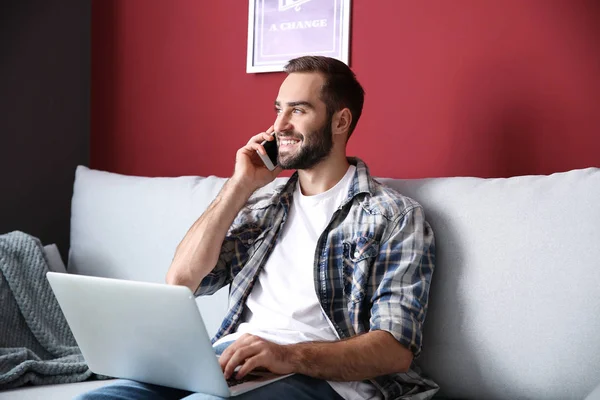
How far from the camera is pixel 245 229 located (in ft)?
6.80

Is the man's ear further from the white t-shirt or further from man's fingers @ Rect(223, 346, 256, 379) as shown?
man's fingers @ Rect(223, 346, 256, 379)

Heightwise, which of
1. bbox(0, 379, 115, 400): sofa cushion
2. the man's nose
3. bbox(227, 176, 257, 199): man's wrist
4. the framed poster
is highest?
the framed poster

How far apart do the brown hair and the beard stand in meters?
0.07

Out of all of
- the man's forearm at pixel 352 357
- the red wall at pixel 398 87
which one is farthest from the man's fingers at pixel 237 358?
the red wall at pixel 398 87

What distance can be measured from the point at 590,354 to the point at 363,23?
129 cm

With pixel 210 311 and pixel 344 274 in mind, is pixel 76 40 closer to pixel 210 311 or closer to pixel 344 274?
pixel 210 311

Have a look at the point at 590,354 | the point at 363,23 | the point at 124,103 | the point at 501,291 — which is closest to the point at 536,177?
the point at 501,291

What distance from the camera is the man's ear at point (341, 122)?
2.08m

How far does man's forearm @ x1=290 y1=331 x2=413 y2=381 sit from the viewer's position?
1643 mm

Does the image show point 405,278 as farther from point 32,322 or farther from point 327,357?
point 32,322

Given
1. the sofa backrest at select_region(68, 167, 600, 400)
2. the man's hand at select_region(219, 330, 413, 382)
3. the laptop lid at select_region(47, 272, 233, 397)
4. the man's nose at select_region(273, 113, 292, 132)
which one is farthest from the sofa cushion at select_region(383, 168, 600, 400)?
the laptop lid at select_region(47, 272, 233, 397)

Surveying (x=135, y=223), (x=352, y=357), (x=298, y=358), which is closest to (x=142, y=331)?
(x=298, y=358)

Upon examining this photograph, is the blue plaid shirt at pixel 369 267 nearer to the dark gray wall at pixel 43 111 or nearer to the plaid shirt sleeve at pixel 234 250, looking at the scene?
the plaid shirt sleeve at pixel 234 250

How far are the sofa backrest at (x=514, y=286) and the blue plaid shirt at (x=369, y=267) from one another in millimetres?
70
